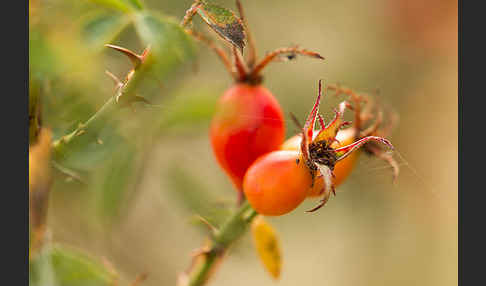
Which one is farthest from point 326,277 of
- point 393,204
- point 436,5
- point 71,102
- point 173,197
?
point 71,102

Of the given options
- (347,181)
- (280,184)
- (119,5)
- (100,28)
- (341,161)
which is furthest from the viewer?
(347,181)

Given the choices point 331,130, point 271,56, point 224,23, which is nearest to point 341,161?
point 331,130

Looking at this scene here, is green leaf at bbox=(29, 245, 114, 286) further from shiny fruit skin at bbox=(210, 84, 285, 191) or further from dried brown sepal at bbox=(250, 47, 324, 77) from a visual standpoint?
dried brown sepal at bbox=(250, 47, 324, 77)

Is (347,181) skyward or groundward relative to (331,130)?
groundward

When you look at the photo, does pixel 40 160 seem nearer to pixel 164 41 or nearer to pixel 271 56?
pixel 164 41

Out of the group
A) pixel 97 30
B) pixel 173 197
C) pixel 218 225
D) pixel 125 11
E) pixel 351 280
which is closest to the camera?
pixel 97 30

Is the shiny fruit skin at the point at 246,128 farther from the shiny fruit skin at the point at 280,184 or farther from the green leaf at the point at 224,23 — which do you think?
the green leaf at the point at 224,23

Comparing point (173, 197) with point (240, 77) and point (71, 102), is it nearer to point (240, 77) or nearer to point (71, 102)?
point (71, 102)

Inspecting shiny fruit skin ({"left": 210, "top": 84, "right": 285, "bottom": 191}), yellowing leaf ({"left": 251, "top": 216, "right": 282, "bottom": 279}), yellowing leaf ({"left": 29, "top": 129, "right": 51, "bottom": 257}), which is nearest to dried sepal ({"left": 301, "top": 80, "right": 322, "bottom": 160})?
shiny fruit skin ({"left": 210, "top": 84, "right": 285, "bottom": 191})
